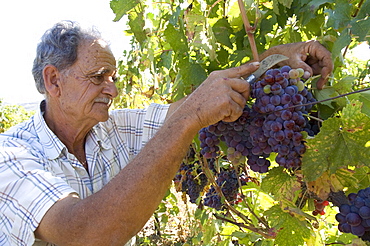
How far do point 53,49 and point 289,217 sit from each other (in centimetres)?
168

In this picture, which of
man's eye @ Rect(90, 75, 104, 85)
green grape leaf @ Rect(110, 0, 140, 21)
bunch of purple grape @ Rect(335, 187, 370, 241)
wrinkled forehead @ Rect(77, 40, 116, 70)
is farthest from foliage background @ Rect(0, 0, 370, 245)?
man's eye @ Rect(90, 75, 104, 85)

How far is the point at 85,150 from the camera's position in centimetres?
242

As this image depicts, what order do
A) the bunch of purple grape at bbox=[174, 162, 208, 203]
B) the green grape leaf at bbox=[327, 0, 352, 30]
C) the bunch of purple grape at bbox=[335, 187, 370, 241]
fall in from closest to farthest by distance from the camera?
the bunch of purple grape at bbox=[335, 187, 370, 241]
the green grape leaf at bbox=[327, 0, 352, 30]
the bunch of purple grape at bbox=[174, 162, 208, 203]

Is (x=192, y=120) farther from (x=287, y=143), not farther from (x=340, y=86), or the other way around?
(x=340, y=86)

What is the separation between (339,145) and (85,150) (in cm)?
161

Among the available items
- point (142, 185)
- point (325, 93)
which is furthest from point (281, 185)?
point (142, 185)

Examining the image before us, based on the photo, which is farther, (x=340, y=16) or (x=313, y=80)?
(x=313, y=80)

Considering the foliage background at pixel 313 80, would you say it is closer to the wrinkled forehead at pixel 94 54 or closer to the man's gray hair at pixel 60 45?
the wrinkled forehead at pixel 94 54

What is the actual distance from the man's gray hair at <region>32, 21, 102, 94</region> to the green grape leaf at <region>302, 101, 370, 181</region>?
1535 millimetres

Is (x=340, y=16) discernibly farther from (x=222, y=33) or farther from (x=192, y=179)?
(x=192, y=179)

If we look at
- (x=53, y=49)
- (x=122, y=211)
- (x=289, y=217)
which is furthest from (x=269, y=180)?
(x=53, y=49)

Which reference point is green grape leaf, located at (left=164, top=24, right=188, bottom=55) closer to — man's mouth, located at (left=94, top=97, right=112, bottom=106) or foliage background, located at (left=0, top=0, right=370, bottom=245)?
foliage background, located at (left=0, top=0, right=370, bottom=245)

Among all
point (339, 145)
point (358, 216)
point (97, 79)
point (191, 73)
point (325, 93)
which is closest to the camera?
point (358, 216)

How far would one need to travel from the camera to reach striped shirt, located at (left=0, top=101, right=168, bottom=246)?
1.71 meters
